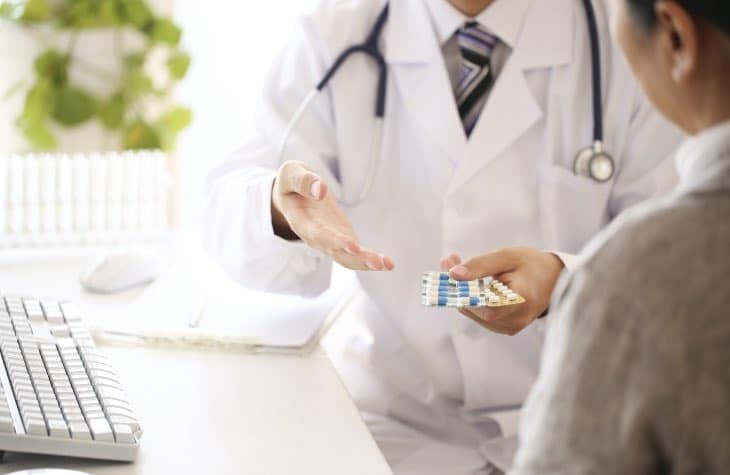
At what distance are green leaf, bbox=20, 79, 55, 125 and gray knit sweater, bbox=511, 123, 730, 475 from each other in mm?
1925

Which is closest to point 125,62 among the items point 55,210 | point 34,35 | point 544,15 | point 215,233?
point 34,35

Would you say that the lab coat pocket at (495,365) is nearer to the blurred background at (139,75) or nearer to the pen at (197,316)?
the pen at (197,316)

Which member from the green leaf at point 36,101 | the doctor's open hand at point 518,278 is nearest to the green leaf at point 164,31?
the green leaf at point 36,101

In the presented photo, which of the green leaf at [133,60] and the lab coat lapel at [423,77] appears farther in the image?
the green leaf at [133,60]

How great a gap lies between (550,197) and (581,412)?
35.3 inches

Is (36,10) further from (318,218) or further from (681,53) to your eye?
(681,53)

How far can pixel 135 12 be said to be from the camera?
7.94ft

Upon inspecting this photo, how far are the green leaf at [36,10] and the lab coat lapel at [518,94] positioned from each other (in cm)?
124

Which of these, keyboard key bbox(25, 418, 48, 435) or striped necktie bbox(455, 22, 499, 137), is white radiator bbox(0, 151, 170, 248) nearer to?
striped necktie bbox(455, 22, 499, 137)

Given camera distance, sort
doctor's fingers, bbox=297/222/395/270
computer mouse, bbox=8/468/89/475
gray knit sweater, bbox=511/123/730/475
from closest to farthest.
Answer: gray knit sweater, bbox=511/123/730/475
computer mouse, bbox=8/468/89/475
doctor's fingers, bbox=297/222/395/270

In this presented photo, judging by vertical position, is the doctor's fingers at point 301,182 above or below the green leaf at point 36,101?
above

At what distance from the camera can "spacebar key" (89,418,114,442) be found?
3.19 ft

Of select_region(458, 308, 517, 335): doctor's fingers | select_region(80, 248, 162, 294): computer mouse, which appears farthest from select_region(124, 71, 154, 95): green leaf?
select_region(458, 308, 517, 335): doctor's fingers

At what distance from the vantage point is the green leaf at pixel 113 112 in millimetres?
2469
